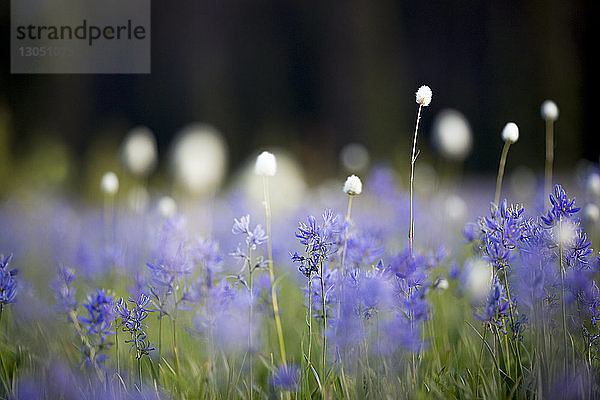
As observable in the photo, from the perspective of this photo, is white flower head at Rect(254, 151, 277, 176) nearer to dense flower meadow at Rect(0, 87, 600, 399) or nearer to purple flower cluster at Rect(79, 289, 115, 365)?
dense flower meadow at Rect(0, 87, 600, 399)

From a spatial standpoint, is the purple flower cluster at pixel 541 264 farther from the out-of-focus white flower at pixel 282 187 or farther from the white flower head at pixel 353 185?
the out-of-focus white flower at pixel 282 187

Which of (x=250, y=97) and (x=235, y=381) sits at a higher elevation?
(x=250, y=97)

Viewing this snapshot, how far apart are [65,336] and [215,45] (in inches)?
116

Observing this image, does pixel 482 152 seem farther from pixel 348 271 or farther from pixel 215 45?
pixel 348 271

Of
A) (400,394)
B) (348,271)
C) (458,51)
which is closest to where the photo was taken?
(400,394)

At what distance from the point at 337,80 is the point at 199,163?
4.85ft

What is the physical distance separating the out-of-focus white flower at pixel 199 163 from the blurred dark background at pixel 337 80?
1.29ft

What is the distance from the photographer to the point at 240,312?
118cm

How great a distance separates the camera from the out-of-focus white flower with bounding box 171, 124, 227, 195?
292 cm

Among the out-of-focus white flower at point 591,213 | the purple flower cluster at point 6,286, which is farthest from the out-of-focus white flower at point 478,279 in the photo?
the purple flower cluster at point 6,286

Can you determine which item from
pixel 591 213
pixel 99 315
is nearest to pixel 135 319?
pixel 99 315

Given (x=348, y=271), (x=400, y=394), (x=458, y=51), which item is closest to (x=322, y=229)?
(x=348, y=271)

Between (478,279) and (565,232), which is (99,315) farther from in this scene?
(565,232)

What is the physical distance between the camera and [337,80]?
4.01 meters
